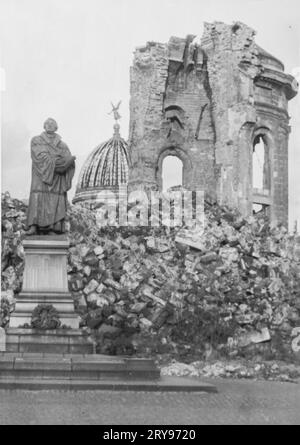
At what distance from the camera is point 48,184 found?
531 inches

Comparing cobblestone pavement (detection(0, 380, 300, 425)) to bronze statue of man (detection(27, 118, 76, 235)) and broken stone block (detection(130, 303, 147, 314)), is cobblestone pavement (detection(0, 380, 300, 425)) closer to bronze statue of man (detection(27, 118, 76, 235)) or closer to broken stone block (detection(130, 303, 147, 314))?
bronze statue of man (detection(27, 118, 76, 235))

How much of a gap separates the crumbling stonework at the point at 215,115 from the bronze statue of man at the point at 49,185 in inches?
639

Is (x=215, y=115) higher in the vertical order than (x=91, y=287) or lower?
higher

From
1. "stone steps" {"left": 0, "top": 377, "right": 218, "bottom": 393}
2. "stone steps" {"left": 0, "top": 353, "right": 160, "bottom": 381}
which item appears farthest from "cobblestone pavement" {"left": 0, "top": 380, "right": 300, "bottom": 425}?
"stone steps" {"left": 0, "top": 353, "right": 160, "bottom": 381}

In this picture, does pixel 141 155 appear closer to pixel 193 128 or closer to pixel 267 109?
pixel 193 128

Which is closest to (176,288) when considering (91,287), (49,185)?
(91,287)

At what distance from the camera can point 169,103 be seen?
107ft

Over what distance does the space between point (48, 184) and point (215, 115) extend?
1975cm

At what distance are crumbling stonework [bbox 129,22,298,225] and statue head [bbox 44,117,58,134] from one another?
16.1 meters

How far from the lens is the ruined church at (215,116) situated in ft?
101

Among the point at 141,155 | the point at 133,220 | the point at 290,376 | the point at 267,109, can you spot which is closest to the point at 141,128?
the point at 141,155

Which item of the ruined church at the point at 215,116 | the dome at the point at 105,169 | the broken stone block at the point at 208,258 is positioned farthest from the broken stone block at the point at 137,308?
the dome at the point at 105,169

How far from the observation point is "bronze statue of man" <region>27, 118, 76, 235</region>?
13375 mm

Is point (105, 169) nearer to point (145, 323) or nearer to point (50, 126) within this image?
point (145, 323)
